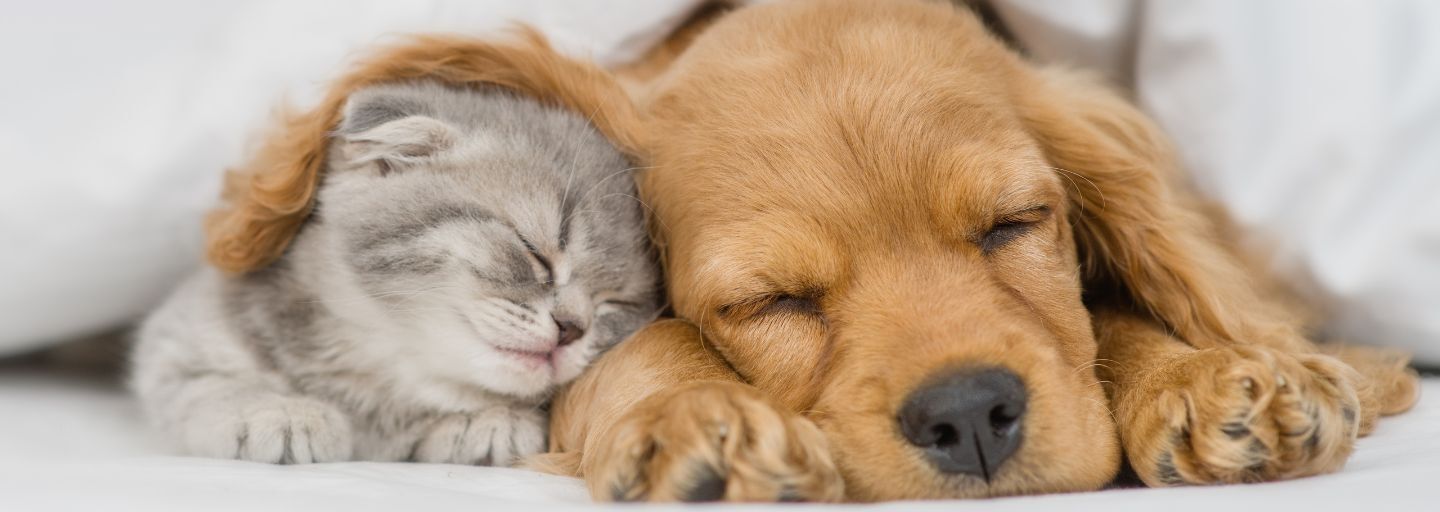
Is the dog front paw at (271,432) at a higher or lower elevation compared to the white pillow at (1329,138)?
lower

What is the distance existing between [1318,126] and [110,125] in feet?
8.61

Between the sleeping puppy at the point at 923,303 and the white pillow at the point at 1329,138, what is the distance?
0.14 m

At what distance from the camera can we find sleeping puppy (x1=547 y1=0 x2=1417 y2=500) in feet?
5.76

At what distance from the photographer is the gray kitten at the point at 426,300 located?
7.47ft

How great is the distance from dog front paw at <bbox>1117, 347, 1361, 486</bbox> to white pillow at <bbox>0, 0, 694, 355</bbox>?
5.02 ft

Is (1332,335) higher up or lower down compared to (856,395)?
lower down

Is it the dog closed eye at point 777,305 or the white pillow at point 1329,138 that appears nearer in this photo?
the dog closed eye at point 777,305

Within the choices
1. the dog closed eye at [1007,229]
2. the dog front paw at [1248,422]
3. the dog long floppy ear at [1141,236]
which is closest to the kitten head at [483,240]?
the dog closed eye at [1007,229]

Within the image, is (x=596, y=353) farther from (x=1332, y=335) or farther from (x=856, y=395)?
(x=1332, y=335)

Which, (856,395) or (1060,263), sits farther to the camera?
(1060,263)

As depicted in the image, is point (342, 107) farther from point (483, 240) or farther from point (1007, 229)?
point (1007, 229)

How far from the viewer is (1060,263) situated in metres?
2.15

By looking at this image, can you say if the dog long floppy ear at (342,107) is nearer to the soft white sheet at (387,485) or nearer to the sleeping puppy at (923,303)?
the sleeping puppy at (923,303)

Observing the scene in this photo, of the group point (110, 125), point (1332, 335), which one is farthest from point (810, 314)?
point (110, 125)
